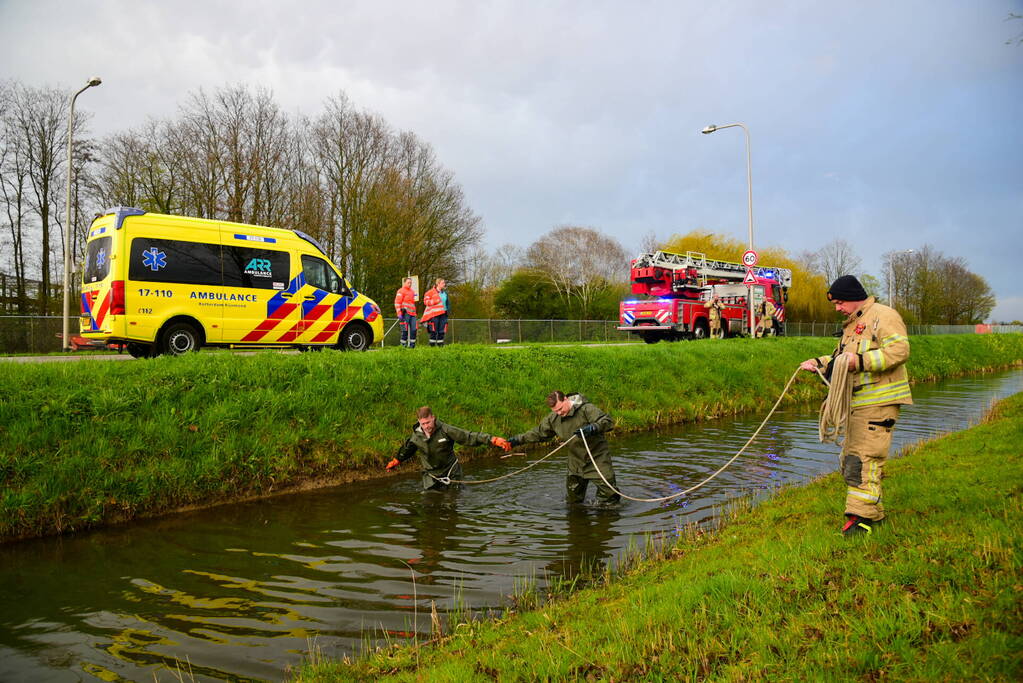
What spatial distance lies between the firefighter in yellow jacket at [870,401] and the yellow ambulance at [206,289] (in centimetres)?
1202

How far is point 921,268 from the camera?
6519 centimetres

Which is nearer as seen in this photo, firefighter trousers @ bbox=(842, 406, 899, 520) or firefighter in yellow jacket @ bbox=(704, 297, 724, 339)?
firefighter trousers @ bbox=(842, 406, 899, 520)

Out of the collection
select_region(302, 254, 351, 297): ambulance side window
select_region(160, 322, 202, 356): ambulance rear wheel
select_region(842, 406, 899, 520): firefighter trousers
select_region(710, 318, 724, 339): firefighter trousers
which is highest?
select_region(302, 254, 351, 297): ambulance side window

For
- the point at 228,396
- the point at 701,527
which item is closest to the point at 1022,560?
the point at 701,527

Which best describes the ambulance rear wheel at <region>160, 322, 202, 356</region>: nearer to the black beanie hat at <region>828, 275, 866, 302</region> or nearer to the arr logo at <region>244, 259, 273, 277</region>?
the arr logo at <region>244, 259, 273, 277</region>

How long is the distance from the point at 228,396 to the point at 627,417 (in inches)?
336

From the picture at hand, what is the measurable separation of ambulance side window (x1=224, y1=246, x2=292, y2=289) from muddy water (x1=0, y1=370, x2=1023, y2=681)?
6152 mm

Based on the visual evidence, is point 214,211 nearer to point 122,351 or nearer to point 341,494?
point 122,351

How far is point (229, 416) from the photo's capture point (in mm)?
10117

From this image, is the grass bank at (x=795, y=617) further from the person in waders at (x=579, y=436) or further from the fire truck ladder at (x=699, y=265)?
the fire truck ladder at (x=699, y=265)

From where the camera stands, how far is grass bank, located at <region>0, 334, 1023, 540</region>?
327 inches

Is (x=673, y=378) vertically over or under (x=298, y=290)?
under

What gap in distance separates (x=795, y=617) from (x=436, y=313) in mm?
14600

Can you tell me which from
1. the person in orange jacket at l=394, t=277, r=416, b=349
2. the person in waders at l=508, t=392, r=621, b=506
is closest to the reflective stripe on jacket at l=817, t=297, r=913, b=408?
the person in waders at l=508, t=392, r=621, b=506
